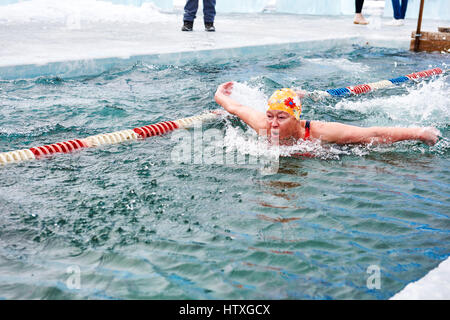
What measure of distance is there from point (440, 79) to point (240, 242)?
6.36 meters

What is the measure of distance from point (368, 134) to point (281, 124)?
29.0 inches

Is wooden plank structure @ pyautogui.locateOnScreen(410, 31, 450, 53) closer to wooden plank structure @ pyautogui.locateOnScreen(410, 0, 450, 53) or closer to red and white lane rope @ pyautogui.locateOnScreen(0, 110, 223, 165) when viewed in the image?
wooden plank structure @ pyautogui.locateOnScreen(410, 0, 450, 53)

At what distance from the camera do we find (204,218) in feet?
9.64

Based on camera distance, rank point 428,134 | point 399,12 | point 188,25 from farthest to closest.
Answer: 1. point 399,12
2. point 188,25
3. point 428,134

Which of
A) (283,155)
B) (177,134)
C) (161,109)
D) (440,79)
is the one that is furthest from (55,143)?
(440,79)

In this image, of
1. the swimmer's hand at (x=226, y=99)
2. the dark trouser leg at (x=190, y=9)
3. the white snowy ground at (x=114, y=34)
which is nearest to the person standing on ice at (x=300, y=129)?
the swimmer's hand at (x=226, y=99)

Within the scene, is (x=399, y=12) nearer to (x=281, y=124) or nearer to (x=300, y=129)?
(x=300, y=129)

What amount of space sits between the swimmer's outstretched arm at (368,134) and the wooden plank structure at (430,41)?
22.6 feet

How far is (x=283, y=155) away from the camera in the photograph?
413 centimetres

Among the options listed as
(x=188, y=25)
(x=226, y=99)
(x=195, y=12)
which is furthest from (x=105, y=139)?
(x=188, y=25)

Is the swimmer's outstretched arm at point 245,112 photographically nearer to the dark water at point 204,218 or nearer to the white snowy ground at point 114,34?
the dark water at point 204,218

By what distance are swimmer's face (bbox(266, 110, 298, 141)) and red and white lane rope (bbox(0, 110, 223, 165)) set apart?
1.10 meters

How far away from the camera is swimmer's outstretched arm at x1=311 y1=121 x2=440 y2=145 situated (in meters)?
3.80

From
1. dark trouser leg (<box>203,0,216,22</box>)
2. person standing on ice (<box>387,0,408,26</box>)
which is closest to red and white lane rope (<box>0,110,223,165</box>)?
dark trouser leg (<box>203,0,216,22</box>)
